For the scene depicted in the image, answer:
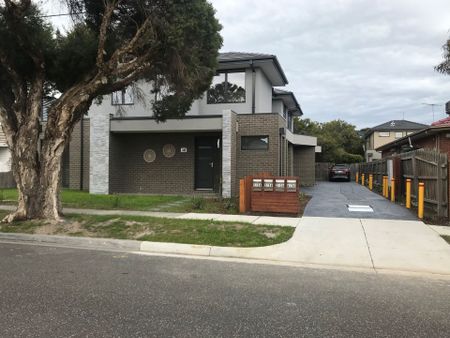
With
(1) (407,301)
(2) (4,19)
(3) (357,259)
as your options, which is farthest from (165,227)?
(2) (4,19)

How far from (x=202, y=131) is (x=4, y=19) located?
360 inches

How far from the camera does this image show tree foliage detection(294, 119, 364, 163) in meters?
49.8

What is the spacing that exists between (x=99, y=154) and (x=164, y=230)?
9.67 m

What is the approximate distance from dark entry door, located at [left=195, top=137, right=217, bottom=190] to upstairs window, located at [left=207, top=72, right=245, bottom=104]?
2056mm

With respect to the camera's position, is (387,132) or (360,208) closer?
(360,208)

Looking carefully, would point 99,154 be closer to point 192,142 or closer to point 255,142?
point 192,142

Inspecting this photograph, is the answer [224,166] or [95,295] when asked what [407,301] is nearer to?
[95,295]

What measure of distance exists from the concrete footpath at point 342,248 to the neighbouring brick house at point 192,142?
771cm

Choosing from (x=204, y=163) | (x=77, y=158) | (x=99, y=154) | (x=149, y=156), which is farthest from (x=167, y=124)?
(x=77, y=158)

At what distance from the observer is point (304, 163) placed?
29.3m

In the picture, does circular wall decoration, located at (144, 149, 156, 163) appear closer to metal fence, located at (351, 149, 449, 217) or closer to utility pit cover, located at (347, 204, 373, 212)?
utility pit cover, located at (347, 204, 373, 212)

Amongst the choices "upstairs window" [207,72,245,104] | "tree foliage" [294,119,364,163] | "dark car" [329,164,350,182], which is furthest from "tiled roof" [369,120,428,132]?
"upstairs window" [207,72,245,104]

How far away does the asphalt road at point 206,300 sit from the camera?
14.5 feet

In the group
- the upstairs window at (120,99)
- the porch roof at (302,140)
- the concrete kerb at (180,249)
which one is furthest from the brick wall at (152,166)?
the concrete kerb at (180,249)
